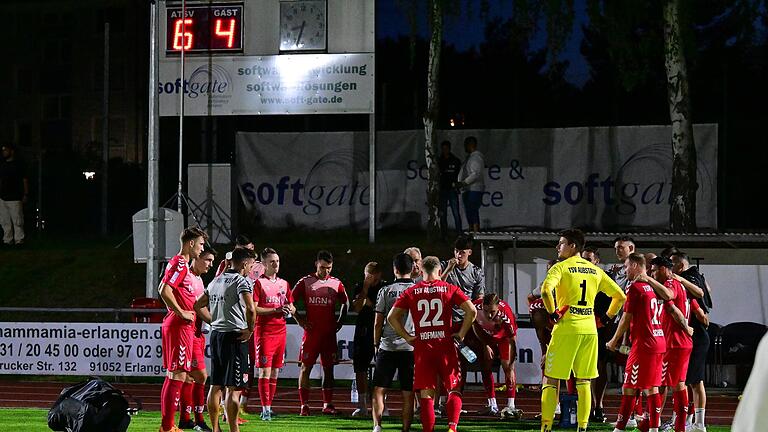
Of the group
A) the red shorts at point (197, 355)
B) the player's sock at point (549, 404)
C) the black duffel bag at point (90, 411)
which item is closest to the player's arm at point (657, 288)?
the player's sock at point (549, 404)

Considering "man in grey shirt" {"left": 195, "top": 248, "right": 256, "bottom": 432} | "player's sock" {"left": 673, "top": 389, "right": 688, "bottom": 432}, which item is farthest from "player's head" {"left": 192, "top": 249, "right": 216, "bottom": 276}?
"player's sock" {"left": 673, "top": 389, "right": 688, "bottom": 432}

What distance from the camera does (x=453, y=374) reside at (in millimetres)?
10133

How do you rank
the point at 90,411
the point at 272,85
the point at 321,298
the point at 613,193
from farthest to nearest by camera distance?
the point at 613,193 → the point at 272,85 → the point at 321,298 → the point at 90,411

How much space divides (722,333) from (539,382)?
2.82 m

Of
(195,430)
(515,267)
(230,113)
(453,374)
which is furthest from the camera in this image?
(230,113)

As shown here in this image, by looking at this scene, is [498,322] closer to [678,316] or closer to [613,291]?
[678,316]

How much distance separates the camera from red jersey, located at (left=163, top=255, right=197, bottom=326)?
10.6 meters

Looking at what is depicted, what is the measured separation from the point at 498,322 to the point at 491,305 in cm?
26

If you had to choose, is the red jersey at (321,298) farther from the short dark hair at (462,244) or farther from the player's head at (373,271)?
the short dark hair at (462,244)

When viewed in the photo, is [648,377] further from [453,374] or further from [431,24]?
[431,24]

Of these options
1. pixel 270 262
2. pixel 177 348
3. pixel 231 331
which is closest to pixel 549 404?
pixel 231 331

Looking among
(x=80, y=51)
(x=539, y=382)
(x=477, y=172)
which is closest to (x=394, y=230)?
(x=477, y=172)

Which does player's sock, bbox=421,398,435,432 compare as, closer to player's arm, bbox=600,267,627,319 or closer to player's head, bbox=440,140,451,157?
player's arm, bbox=600,267,627,319

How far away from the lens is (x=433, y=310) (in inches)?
397
